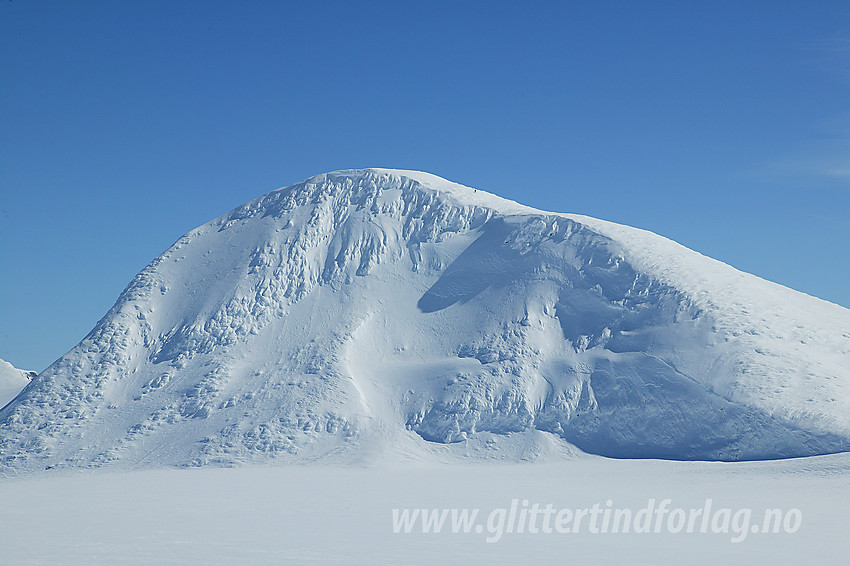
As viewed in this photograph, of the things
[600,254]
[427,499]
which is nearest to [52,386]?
[427,499]

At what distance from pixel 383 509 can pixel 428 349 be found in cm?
2523

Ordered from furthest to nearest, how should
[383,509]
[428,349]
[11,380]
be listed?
1. [11,380]
2. [428,349]
3. [383,509]

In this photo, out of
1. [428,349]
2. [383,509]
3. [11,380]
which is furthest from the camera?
[11,380]

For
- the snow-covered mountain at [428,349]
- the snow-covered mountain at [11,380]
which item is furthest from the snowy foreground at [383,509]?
the snow-covered mountain at [11,380]

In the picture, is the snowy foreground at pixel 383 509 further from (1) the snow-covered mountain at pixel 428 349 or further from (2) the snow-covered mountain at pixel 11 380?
(2) the snow-covered mountain at pixel 11 380

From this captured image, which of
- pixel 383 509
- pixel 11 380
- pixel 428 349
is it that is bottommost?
pixel 11 380

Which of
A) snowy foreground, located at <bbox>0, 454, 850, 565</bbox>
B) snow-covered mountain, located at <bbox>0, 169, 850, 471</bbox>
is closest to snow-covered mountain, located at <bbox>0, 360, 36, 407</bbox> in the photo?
snow-covered mountain, located at <bbox>0, 169, 850, 471</bbox>

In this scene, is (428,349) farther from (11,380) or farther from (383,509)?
(11,380)

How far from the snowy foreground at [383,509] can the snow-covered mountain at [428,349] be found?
3134 millimetres

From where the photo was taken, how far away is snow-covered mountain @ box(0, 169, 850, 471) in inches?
1640

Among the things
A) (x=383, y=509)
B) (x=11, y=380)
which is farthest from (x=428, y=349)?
(x=11, y=380)

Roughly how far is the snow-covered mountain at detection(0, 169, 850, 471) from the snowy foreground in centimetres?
313

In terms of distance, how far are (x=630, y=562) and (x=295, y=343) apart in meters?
36.9

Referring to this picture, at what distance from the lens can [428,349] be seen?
49.9 metres
